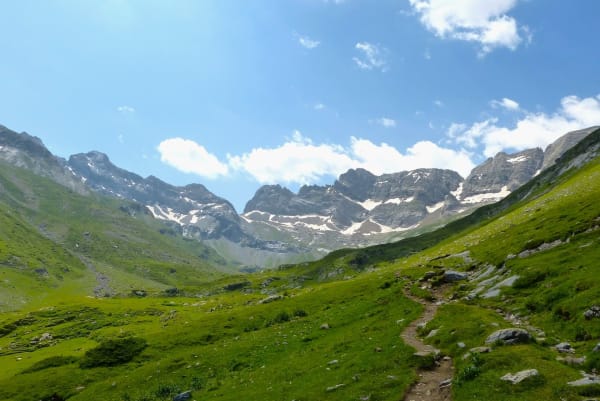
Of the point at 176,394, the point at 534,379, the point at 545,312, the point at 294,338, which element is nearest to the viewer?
the point at 534,379

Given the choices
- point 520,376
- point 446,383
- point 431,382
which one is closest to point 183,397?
point 431,382

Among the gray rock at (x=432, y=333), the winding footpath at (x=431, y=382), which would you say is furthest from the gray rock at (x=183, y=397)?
the gray rock at (x=432, y=333)

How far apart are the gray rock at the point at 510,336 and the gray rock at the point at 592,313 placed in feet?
12.8

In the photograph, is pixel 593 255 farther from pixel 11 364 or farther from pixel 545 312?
pixel 11 364

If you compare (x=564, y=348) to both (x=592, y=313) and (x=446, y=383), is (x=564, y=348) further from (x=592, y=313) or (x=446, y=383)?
(x=446, y=383)

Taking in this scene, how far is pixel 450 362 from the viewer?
993 inches

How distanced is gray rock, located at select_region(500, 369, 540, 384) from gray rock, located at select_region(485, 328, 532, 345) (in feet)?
15.7

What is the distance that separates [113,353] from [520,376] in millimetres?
50417

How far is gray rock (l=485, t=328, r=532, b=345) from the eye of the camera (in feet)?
79.3

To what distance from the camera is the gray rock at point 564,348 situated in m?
22.3

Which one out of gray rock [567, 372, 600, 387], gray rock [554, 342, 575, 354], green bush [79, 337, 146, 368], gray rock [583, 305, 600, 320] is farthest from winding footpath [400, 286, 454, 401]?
green bush [79, 337, 146, 368]

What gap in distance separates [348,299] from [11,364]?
61.5 meters

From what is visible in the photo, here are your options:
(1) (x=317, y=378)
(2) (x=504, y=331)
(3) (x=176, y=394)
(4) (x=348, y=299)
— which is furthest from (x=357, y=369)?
(4) (x=348, y=299)

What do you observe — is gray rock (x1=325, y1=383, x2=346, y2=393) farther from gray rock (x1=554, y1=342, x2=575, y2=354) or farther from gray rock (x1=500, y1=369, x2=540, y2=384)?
gray rock (x1=554, y1=342, x2=575, y2=354)
